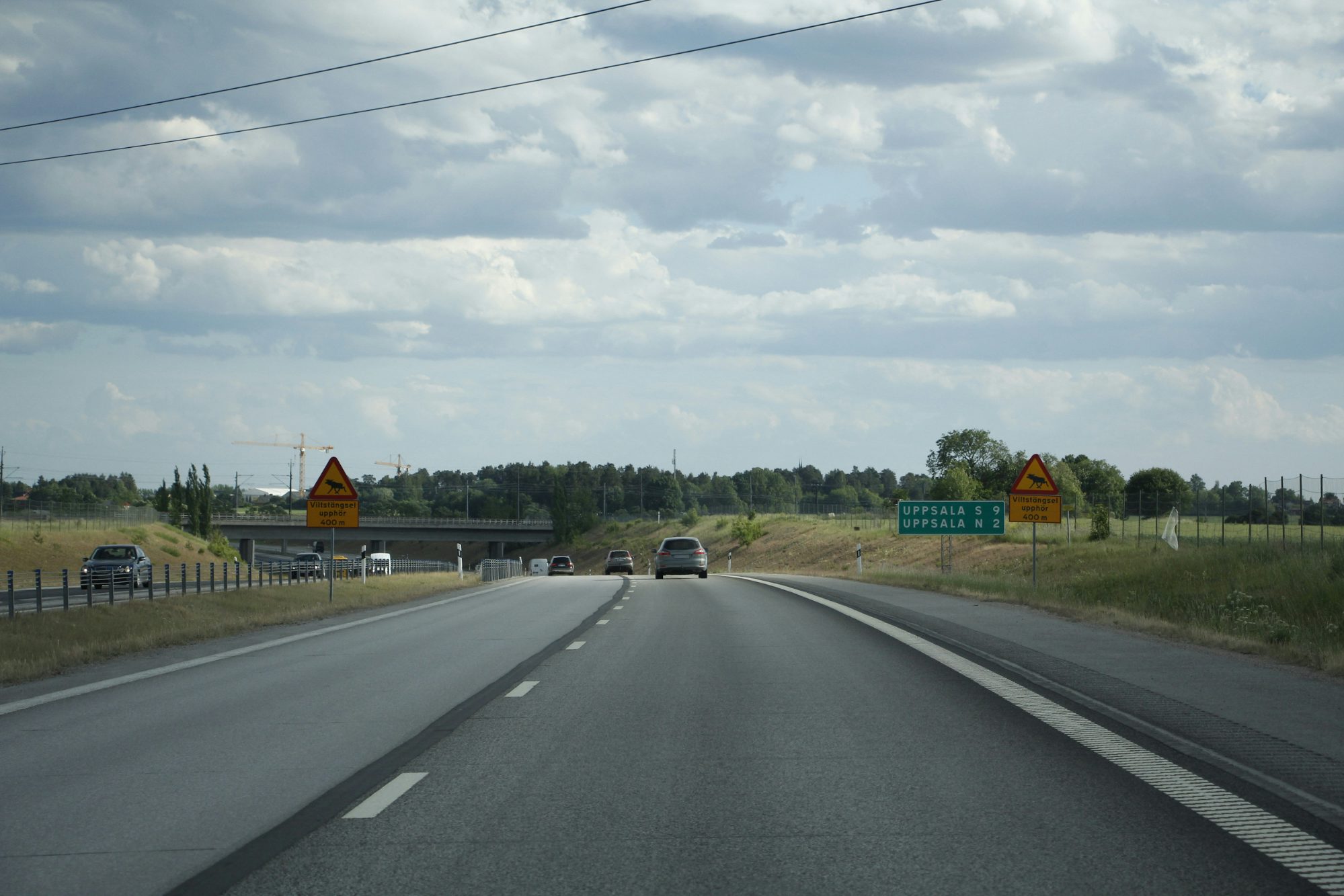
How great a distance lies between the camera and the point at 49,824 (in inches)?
265

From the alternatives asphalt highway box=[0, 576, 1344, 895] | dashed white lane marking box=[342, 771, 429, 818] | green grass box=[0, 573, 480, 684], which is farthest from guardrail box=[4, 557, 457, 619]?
dashed white lane marking box=[342, 771, 429, 818]

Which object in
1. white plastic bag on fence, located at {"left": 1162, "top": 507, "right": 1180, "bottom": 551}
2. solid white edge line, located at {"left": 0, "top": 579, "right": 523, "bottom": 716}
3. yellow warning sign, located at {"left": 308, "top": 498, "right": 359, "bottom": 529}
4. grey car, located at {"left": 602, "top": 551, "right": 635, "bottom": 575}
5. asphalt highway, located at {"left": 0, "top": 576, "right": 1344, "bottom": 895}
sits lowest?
grey car, located at {"left": 602, "top": 551, "right": 635, "bottom": 575}

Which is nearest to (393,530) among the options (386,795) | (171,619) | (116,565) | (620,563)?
(620,563)

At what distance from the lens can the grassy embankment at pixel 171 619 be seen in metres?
Result: 17.1

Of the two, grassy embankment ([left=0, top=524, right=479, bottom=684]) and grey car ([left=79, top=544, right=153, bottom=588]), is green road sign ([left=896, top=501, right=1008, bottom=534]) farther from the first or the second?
grey car ([left=79, top=544, right=153, bottom=588])

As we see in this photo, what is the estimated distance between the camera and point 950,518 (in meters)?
43.4

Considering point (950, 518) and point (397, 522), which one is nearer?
point (950, 518)

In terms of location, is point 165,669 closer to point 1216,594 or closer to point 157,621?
point 157,621

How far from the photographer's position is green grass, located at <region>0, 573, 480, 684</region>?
16922 millimetres

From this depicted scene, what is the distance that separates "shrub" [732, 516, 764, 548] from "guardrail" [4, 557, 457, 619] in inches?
1990

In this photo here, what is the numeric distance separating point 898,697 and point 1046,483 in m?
18.7

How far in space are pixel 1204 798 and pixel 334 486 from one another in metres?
24.2

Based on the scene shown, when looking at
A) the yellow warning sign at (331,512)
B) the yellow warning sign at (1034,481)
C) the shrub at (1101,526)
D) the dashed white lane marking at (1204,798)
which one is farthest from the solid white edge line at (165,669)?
the shrub at (1101,526)

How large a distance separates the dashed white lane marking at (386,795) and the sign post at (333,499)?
2111 cm
